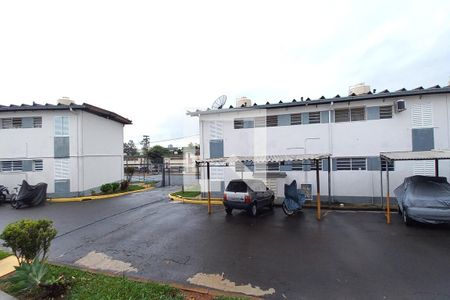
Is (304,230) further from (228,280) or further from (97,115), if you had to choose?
(97,115)

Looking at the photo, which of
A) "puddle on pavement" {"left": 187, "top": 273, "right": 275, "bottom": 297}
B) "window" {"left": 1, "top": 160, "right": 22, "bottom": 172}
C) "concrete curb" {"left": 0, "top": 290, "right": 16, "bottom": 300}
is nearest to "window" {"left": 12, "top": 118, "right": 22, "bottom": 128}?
"window" {"left": 1, "top": 160, "right": 22, "bottom": 172}

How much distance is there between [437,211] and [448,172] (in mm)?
4542

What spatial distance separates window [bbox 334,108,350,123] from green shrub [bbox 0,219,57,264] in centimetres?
1230

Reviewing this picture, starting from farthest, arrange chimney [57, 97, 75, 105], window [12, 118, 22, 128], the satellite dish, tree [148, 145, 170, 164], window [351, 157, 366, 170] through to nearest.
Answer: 1. tree [148, 145, 170, 164]
2. chimney [57, 97, 75, 105]
3. window [12, 118, 22, 128]
4. the satellite dish
5. window [351, 157, 366, 170]

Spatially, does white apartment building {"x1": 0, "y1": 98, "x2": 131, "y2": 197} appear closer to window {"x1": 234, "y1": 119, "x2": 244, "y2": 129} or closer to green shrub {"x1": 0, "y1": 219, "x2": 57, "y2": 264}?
window {"x1": 234, "y1": 119, "x2": 244, "y2": 129}

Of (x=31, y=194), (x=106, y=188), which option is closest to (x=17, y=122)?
(x=31, y=194)

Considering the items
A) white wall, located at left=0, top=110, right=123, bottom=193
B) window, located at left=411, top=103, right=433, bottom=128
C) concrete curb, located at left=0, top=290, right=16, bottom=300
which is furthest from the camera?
white wall, located at left=0, top=110, right=123, bottom=193

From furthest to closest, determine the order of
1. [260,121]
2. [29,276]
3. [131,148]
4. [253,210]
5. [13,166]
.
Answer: [131,148] < [13,166] < [260,121] < [253,210] < [29,276]

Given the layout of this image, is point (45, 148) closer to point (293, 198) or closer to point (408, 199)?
point (293, 198)

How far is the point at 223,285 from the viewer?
4.61 m

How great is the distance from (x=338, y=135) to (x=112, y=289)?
1157cm

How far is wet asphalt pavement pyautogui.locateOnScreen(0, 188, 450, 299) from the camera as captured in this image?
4605 mm

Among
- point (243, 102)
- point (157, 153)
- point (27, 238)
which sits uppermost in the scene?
point (243, 102)

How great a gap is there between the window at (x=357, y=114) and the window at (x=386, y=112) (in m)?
0.75
